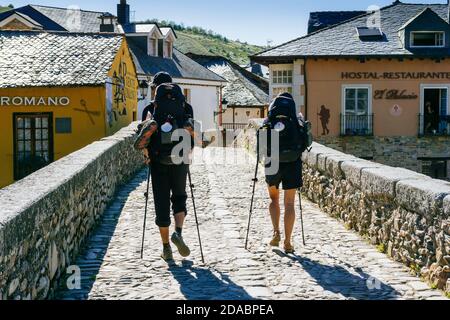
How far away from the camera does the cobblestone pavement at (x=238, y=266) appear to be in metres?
5.51

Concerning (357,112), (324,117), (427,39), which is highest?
(427,39)

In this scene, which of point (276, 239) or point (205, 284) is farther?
point (276, 239)

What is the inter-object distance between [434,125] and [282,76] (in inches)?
265

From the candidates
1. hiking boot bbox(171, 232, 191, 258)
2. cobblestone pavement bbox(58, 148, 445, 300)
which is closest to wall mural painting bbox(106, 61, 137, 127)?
cobblestone pavement bbox(58, 148, 445, 300)

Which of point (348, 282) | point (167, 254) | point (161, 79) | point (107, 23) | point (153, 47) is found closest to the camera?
point (348, 282)

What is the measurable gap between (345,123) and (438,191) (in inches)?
872

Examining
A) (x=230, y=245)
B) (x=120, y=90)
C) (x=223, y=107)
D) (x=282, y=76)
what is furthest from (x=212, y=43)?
(x=230, y=245)

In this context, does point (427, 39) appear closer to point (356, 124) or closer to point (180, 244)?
point (356, 124)

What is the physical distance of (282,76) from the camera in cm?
2753

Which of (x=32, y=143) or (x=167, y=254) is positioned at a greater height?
(x=32, y=143)

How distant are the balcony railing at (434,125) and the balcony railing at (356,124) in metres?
2.18

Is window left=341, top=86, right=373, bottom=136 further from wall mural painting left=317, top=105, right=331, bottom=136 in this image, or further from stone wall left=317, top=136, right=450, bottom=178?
wall mural painting left=317, top=105, right=331, bottom=136

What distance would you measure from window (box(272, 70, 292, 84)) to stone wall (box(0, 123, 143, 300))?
18625 millimetres
